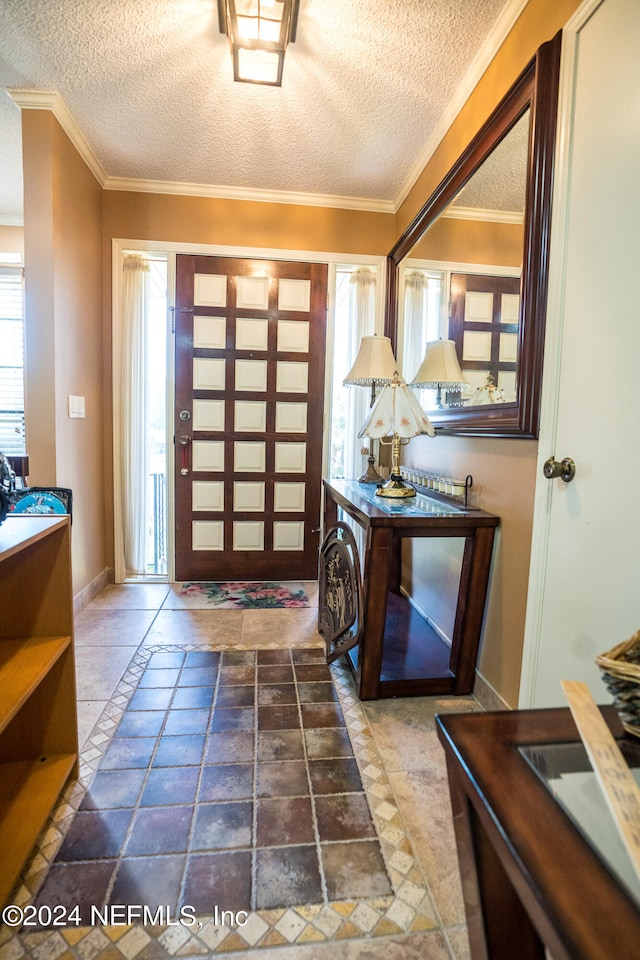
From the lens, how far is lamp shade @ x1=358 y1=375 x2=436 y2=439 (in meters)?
1.84

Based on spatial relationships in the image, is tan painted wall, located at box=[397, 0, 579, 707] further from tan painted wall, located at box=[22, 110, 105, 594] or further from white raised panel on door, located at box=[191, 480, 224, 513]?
tan painted wall, located at box=[22, 110, 105, 594]

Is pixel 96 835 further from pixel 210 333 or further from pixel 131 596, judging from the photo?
pixel 210 333

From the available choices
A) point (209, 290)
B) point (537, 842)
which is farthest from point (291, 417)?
point (537, 842)

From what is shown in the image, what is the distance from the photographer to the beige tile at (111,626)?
2.19m

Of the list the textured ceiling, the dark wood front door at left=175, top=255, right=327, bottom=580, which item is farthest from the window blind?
the dark wood front door at left=175, top=255, right=327, bottom=580

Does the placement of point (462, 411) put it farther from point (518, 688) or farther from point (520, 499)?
point (518, 688)

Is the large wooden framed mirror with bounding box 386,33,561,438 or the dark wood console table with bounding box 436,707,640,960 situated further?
the large wooden framed mirror with bounding box 386,33,561,438

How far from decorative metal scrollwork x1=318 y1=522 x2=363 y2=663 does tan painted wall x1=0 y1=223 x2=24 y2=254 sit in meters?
3.24

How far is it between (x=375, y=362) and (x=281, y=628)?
1.49 metres

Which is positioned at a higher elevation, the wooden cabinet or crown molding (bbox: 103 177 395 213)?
crown molding (bbox: 103 177 395 213)

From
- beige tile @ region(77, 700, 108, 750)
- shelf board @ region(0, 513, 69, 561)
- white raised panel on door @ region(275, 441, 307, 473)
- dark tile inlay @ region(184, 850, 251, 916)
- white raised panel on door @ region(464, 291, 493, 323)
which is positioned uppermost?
white raised panel on door @ region(464, 291, 493, 323)

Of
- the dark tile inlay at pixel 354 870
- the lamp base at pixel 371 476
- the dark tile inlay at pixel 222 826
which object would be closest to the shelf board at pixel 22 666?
the dark tile inlay at pixel 222 826

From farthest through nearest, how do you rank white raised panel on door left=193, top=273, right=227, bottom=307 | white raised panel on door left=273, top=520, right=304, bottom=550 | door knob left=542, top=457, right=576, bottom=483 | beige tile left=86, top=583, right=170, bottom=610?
1. white raised panel on door left=273, top=520, right=304, bottom=550
2. white raised panel on door left=193, top=273, right=227, bottom=307
3. beige tile left=86, top=583, right=170, bottom=610
4. door knob left=542, top=457, right=576, bottom=483

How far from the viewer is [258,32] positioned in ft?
5.49
